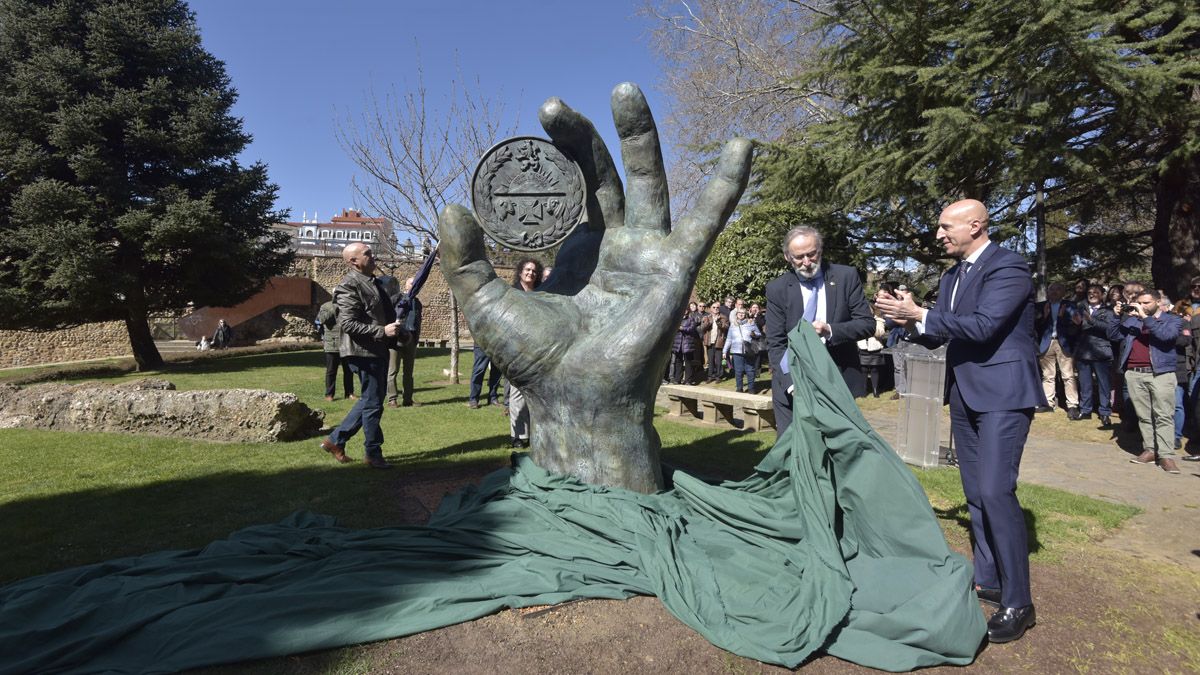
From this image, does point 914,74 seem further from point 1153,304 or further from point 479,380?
point 479,380

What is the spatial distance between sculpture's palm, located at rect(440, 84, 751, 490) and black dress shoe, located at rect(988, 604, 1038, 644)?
69.2 inches

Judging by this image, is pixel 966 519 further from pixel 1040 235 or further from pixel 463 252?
pixel 1040 235

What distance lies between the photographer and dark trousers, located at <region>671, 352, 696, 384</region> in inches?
478

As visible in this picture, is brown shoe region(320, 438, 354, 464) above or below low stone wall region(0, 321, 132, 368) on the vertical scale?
below

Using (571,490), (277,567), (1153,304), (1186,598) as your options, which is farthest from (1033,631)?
(1153,304)

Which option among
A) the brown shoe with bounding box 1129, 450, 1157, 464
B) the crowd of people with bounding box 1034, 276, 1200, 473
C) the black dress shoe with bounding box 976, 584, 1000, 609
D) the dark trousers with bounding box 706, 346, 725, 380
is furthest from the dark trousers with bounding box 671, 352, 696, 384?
the black dress shoe with bounding box 976, 584, 1000, 609

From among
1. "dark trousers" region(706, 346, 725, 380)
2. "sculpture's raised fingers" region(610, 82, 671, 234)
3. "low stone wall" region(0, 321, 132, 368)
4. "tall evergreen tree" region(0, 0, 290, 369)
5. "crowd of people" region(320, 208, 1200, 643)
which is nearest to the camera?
"crowd of people" region(320, 208, 1200, 643)

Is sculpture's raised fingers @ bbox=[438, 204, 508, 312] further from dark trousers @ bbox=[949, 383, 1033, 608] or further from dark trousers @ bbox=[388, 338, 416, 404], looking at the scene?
dark trousers @ bbox=[388, 338, 416, 404]

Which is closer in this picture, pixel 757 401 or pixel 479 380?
pixel 757 401

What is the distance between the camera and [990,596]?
3.13 meters

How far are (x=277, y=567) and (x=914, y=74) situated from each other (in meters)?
10.2

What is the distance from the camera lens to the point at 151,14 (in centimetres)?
1612

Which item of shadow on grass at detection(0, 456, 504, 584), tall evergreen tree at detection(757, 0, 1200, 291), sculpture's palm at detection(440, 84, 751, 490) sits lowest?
shadow on grass at detection(0, 456, 504, 584)

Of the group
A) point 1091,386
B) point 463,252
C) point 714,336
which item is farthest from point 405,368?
point 1091,386
